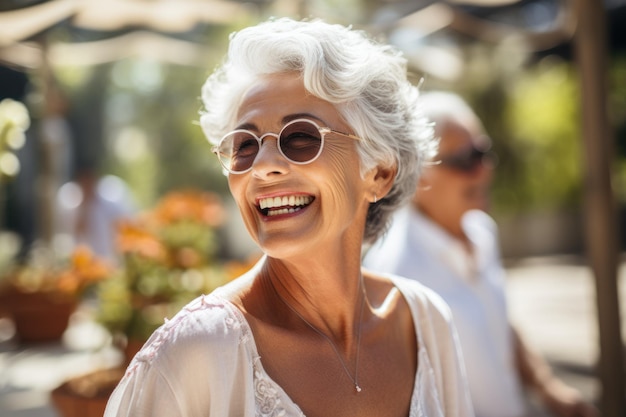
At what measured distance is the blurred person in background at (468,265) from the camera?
9.54 feet

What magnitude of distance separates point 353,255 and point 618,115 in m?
18.9

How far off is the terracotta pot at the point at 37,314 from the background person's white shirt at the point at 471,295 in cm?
448

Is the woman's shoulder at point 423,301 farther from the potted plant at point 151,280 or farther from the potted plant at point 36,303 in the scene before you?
the potted plant at point 36,303

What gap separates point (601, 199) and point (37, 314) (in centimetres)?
503

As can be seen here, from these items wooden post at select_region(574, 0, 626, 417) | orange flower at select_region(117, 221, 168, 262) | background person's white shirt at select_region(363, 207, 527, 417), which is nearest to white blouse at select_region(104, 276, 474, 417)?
background person's white shirt at select_region(363, 207, 527, 417)

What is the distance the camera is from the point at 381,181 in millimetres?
1906

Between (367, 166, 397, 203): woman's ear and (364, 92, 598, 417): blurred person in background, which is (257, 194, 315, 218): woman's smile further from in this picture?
(364, 92, 598, 417): blurred person in background

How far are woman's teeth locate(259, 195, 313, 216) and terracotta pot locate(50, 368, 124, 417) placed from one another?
4.43 feet

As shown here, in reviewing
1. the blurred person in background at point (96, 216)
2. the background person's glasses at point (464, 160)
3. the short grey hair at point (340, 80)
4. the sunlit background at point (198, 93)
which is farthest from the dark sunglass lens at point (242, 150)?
the blurred person in background at point (96, 216)

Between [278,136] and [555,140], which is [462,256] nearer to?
[278,136]

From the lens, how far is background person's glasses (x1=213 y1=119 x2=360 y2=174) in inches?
64.1

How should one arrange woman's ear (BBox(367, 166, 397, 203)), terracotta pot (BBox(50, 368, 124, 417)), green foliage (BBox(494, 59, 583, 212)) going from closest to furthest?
woman's ear (BBox(367, 166, 397, 203)) < terracotta pot (BBox(50, 368, 124, 417)) < green foliage (BBox(494, 59, 583, 212))

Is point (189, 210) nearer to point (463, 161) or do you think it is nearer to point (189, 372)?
point (463, 161)

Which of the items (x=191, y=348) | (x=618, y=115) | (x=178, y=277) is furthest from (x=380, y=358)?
(x=618, y=115)
